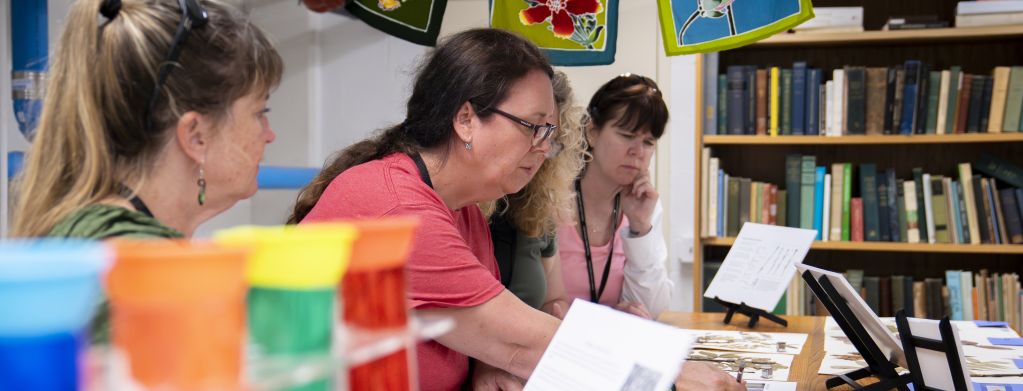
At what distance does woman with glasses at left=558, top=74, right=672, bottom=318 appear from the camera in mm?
2660

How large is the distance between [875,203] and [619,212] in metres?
1.34

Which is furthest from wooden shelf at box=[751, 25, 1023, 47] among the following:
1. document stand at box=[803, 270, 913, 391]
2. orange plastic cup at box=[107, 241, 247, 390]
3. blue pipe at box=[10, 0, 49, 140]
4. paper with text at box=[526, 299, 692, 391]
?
orange plastic cup at box=[107, 241, 247, 390]

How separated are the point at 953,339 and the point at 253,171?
3.54ft

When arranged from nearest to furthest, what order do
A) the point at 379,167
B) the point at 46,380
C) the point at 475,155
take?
the point at 46,380 → the point at 379,167 → the point at 475,155

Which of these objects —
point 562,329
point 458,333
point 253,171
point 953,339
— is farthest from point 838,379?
point 253,171

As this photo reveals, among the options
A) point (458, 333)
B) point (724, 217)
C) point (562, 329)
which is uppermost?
point (562, 329)

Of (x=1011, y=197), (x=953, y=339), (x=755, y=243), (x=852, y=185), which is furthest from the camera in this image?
(x=852, y=185)

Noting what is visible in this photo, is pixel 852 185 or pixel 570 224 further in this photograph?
pixel 852 185

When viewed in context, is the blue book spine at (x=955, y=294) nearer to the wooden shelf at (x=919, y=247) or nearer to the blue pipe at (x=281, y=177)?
the wooden shelf at (x=919, y=247)

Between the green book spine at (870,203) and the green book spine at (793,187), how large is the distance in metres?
0.25

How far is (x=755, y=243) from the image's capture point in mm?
2498

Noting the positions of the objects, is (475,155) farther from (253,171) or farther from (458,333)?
(253,171)

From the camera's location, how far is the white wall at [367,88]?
380 cm

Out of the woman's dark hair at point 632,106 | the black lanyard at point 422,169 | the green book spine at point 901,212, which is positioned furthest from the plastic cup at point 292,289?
the green book spine at point 901,212
